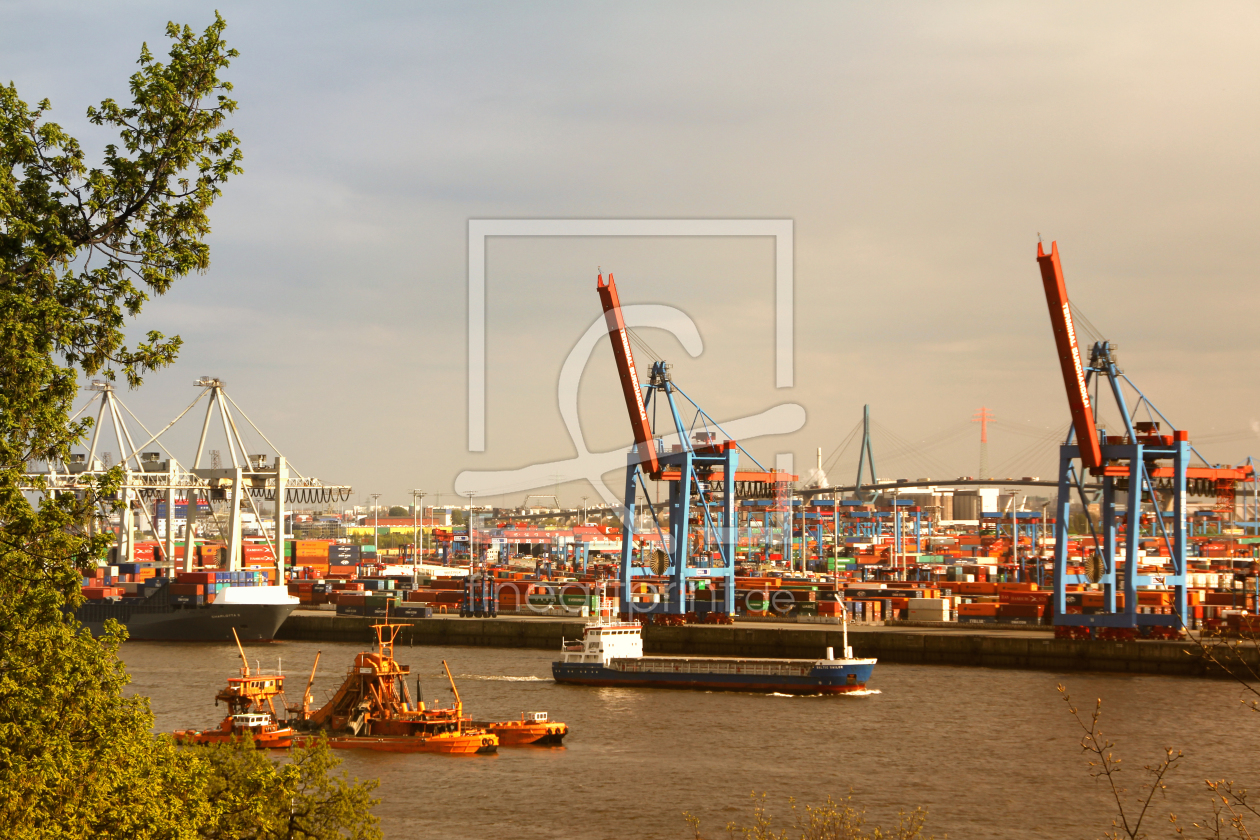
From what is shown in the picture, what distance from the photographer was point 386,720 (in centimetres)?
3362

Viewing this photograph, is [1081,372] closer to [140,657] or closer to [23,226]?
[140,657]

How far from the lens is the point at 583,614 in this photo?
7556cm

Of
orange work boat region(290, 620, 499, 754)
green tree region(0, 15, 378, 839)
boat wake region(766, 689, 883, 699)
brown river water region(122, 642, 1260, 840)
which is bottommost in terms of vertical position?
boat wake region(766, 689, 883, 699)

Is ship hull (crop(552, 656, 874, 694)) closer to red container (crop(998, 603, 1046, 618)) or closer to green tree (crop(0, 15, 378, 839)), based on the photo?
red container (crop(998, 603, 1046, 618))

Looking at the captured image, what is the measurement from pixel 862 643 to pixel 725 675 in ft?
40.4

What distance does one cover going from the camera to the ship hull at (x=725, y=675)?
4541 centimetres

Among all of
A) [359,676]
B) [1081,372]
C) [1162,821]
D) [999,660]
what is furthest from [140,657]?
[1162,821]

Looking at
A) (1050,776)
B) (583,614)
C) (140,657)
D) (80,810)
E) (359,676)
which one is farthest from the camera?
(583,614)

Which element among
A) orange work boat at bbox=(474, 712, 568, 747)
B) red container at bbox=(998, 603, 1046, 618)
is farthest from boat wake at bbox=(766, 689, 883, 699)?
red container at bbox=(998, 603, 1046, 618)

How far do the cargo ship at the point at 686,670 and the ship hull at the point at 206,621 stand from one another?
25.3 m

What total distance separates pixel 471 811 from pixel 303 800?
11.6m

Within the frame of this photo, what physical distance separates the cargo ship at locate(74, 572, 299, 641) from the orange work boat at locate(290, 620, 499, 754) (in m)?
36.0

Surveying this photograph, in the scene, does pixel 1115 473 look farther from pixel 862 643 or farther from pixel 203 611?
pixel 203 611

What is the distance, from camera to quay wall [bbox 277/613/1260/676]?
5100 cm
